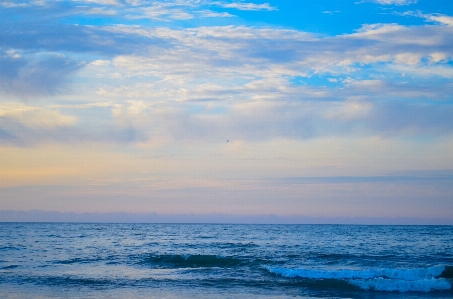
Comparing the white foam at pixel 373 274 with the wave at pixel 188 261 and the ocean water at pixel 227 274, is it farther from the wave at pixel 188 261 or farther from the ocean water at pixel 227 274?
the wave at pixel 188 261

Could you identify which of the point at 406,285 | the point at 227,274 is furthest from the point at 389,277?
the point at 227,274

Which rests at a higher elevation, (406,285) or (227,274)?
(406,285)

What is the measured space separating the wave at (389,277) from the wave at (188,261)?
437 centimetres

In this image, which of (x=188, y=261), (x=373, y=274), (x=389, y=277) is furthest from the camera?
(x=188, y=261)

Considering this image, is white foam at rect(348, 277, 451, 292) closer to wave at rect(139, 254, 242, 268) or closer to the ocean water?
the ocean water

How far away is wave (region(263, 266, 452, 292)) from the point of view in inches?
816

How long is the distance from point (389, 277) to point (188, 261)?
1293 centimetres

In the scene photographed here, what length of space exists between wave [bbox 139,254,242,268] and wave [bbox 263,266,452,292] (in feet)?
14.3

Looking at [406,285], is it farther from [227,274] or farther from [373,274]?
[227,274]

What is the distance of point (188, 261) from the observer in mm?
30172

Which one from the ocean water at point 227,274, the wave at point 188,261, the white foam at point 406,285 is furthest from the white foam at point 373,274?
the wave at point 188,261

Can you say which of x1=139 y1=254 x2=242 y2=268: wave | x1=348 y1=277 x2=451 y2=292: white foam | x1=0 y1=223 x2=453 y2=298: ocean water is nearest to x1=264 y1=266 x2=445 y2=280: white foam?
x1=0 y1=223 x2=453 y2=298: ocean water

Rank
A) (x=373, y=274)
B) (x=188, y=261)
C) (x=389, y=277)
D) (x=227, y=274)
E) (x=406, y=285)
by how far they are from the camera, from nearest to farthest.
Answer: (x=406, y=285)
(x=389, y=277)
(x=373, y=274)
(x=227, y=274)
(x=188, y=261)

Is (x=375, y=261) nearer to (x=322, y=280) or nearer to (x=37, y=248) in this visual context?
(x=322, y=280)
